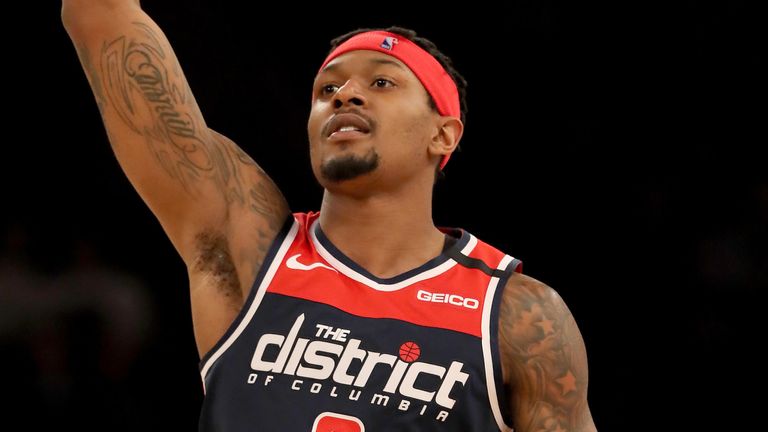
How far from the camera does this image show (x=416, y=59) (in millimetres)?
3260

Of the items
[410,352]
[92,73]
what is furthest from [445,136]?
[92,73]

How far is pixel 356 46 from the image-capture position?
3.22m

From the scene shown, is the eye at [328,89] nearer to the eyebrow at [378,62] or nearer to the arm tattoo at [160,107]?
the eyebrow at [378,62]

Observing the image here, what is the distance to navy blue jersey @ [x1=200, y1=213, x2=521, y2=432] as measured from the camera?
2803mm

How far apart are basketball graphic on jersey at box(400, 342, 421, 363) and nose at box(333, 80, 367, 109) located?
682 mm

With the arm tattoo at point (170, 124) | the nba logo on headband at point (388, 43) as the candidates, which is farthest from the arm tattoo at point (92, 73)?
the nba logo on headband at point (388, 43)

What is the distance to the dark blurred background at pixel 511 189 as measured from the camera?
487 centimetres

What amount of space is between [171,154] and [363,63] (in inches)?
24.4

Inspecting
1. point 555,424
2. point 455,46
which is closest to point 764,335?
point 455,46

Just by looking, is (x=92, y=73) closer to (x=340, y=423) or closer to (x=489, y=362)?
(x=340, y=423)

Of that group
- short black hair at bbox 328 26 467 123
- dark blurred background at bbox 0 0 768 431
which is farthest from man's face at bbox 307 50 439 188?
dark blurred background at bbox 0 0 768 431

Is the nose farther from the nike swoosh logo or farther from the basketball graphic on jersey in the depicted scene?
the basketball graphic on jersey

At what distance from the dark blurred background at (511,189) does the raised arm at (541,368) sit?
7.14 feet

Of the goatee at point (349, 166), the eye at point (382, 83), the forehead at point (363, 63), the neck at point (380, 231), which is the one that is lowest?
the neck at point (380, 231)
